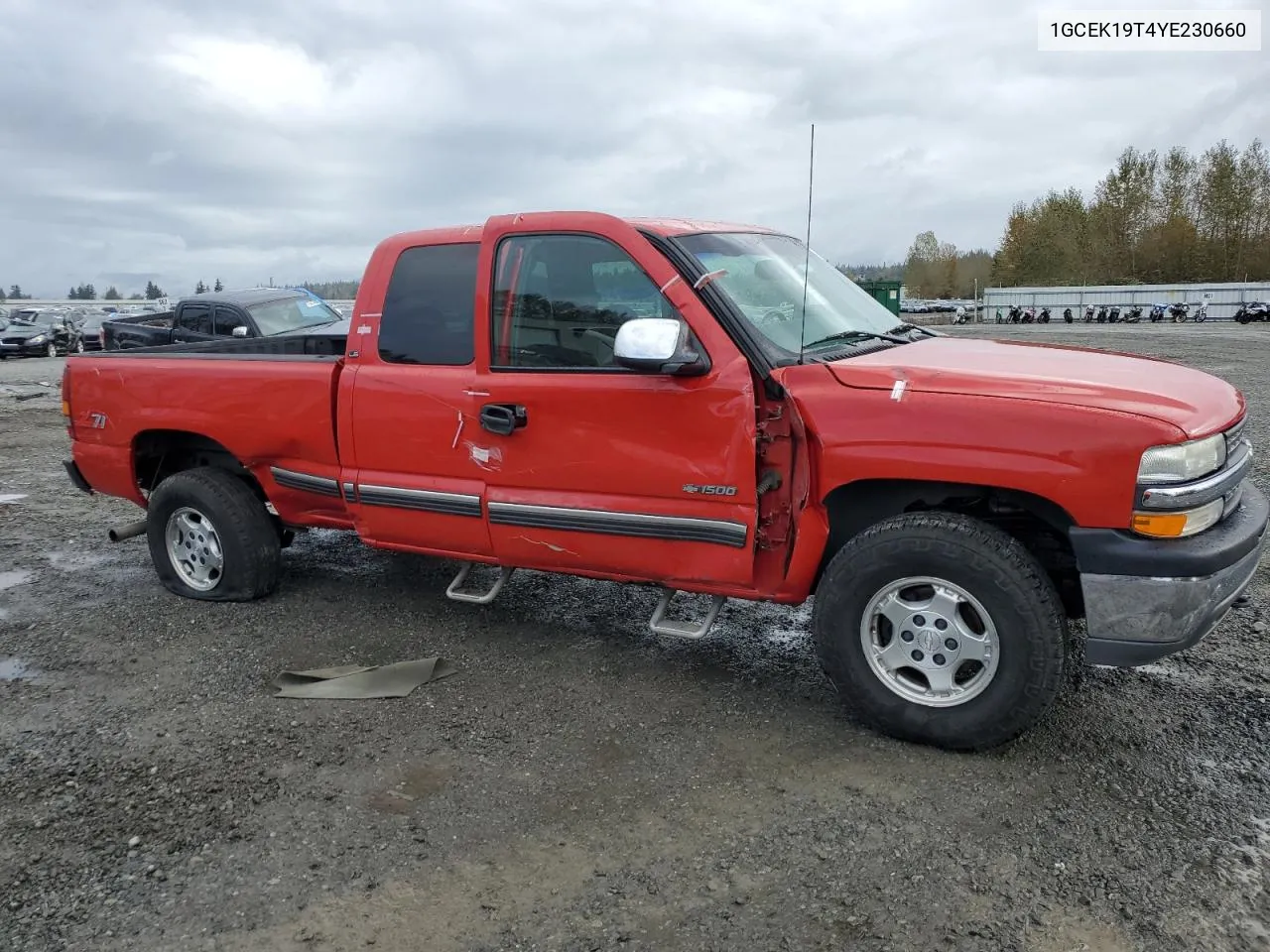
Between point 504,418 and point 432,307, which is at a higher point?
point 432,307

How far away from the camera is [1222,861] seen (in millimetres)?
2867

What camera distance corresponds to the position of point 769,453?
12.5ft

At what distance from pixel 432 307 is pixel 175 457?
2.33m

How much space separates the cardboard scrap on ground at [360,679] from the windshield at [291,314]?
9.35m

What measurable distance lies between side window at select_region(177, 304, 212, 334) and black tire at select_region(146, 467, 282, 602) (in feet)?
29.3

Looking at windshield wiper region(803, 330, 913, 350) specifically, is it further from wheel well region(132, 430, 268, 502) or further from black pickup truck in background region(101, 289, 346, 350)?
black pickup truck in background region(101, 289, 346, 350)

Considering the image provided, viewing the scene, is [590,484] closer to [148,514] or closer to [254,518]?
[254,518]

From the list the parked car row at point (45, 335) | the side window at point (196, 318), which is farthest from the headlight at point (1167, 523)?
the parked car row at point (45, 335)

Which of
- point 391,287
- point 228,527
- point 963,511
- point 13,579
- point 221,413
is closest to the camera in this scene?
point 963,511

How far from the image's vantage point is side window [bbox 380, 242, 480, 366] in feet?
14.5

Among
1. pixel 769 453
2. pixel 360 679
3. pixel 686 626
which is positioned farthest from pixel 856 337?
pixel 360 679

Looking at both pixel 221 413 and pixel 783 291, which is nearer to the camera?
pixel 783 291

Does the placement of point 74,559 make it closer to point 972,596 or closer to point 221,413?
point 221,413

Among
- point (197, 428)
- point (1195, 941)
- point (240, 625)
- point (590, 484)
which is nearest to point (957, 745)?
point (1195, 941)
